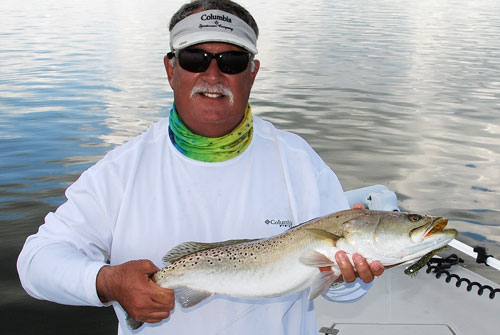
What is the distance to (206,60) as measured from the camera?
3297mm

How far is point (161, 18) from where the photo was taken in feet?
160

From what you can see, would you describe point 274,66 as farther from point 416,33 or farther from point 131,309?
point 131,309

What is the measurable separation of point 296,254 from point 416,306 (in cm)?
316

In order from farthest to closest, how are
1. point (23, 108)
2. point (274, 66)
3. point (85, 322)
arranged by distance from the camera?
1. point (274, 66)
2. point (23, 108)
3. point (85, 322)

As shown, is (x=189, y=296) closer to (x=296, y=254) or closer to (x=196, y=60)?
(x=296, y=254)

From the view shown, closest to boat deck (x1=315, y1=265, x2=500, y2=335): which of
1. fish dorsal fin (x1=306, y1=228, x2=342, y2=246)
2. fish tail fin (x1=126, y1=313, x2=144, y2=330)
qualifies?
fish dorsal fin (x1=306, y1=228, x2=342, y2=246)

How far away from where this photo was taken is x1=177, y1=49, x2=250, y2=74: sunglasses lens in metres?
3.30

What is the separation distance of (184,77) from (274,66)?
22.4m

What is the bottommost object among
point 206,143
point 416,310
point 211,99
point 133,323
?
point 416,310

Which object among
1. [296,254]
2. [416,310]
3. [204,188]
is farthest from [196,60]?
[416,310]

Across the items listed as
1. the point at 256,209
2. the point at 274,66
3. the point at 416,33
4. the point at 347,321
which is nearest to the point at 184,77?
the point at 256,209

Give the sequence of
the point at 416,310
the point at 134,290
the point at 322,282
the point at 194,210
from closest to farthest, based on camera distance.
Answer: the point at 134,290 → the point at 322,282 → the point at 194,210 → the point at 416,310

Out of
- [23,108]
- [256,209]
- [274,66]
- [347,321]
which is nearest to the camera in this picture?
[256,209]

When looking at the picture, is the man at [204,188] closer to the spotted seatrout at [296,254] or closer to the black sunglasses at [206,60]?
the black sunglasses at [206,60]
